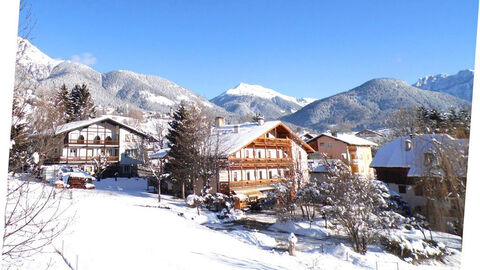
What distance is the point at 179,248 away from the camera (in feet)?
20.9

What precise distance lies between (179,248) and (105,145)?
21.5 meters

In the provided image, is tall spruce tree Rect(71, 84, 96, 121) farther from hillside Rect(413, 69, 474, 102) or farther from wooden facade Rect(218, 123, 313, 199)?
hillside Rect(413, 69, 474, 102)

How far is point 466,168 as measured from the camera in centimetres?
257

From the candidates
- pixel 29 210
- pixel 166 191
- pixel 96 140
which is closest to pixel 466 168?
pixel 29 210

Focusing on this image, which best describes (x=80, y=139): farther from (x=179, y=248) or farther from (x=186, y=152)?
(x=179, y=248)

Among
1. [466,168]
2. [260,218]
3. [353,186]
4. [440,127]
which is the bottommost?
[260,218]

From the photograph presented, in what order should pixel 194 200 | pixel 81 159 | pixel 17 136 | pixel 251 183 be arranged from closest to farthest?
1. pixel 17 136
2. pixel 194 200
3. pixel 251 183
4. pixel 81 159

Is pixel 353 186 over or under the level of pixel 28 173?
under

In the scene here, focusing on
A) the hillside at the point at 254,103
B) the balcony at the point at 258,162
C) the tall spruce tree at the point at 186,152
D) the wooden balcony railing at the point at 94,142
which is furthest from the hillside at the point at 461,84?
the hillside at the point at 254,103

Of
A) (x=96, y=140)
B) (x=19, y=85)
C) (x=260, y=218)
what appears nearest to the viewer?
(x=19, y=85)

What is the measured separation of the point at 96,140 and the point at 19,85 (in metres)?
24.5

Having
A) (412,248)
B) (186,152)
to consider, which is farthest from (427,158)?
(186,152)

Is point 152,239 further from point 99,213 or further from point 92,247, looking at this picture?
point 99,213

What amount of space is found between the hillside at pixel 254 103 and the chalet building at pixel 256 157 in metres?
38.2
